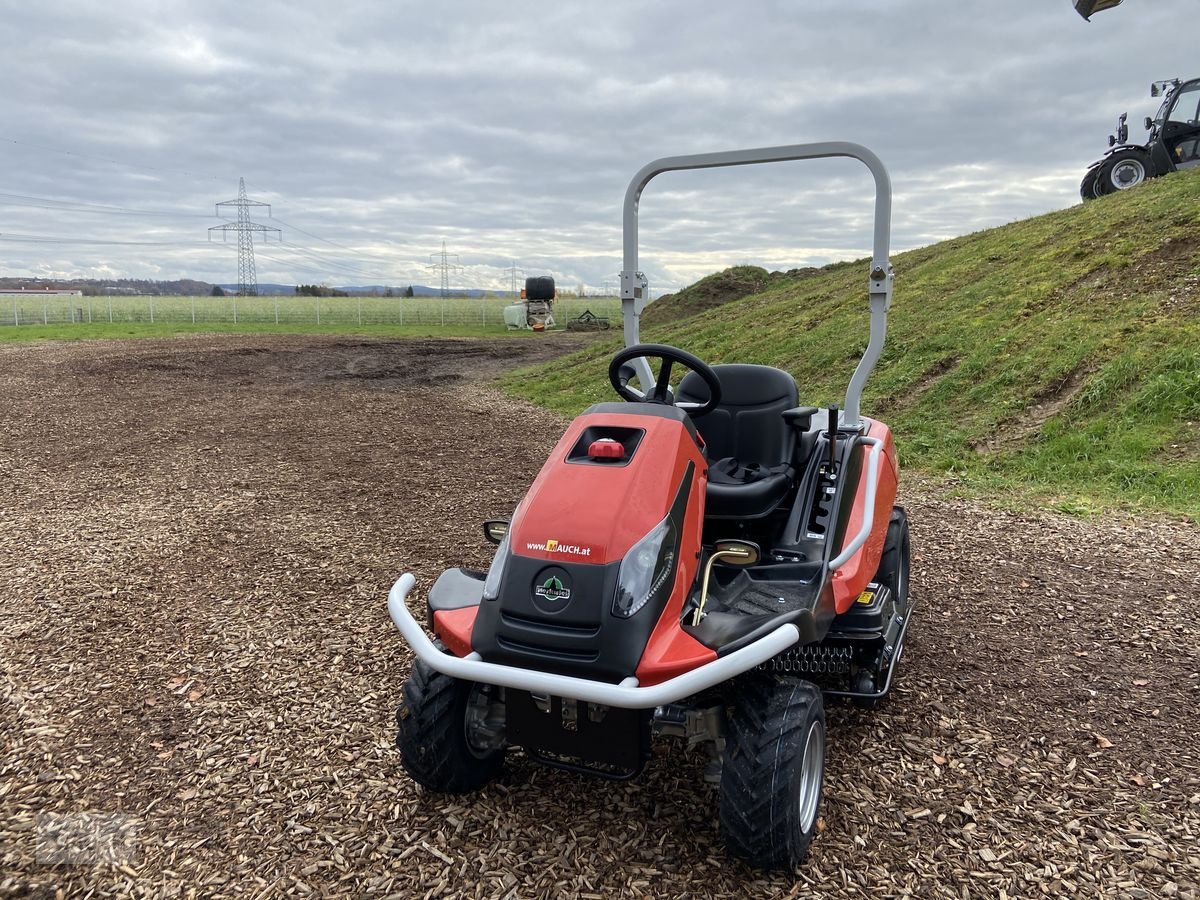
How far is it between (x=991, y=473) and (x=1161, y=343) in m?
2.43

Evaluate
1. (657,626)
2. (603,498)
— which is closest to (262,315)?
(603,498)

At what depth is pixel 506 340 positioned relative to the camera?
92.0ft

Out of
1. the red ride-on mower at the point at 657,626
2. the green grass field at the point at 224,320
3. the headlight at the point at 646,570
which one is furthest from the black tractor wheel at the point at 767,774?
the green grass field at the point at 224,320

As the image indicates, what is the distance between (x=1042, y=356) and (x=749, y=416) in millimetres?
6505

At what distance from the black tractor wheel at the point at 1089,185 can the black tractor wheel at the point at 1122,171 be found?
9cm

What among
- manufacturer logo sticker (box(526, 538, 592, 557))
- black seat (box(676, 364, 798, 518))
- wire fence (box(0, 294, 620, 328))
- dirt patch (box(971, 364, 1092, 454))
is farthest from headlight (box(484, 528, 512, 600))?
wire fence (box(0, 294, 620, 328))

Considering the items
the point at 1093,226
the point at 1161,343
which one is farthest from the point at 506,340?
the point at 1161,343

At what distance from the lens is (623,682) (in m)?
2.25

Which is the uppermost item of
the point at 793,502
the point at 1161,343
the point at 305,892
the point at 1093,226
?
the point at 1093,226

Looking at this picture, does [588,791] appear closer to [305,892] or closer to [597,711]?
[597,711]

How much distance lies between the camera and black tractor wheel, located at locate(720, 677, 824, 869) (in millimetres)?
2338

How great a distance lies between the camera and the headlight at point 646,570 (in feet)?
7.81

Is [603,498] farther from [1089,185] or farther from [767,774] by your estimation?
[1089,185]

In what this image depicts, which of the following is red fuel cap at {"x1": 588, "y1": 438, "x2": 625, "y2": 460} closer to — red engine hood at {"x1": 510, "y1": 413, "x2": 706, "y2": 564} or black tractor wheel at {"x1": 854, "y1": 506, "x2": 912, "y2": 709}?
red engine hood at {"x1": 510, "y1": 413, "x2": 706, "y2": 564}
